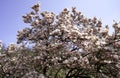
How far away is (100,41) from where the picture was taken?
17.2 metres

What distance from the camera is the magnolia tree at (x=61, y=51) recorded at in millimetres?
17070

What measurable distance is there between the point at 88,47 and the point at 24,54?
5110 mm

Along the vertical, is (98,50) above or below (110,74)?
above

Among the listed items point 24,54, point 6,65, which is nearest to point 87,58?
point 24,54

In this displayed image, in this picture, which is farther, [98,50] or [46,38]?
[46,38]

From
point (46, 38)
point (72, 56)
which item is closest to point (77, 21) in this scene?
point (46, 38)

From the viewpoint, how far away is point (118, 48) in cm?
1705

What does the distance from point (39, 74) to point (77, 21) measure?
7.26m

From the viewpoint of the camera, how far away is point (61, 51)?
57.9 ft

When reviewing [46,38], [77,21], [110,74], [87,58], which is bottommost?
[110,74]

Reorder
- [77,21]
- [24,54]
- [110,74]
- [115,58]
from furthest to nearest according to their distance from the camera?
[77,21], [24,54], [110,74], [115,58]

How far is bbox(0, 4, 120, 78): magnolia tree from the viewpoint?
1707 centimetres

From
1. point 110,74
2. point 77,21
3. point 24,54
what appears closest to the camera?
point 110,74

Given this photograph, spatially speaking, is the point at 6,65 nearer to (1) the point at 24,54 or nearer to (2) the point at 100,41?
(1) the point at 24,54
